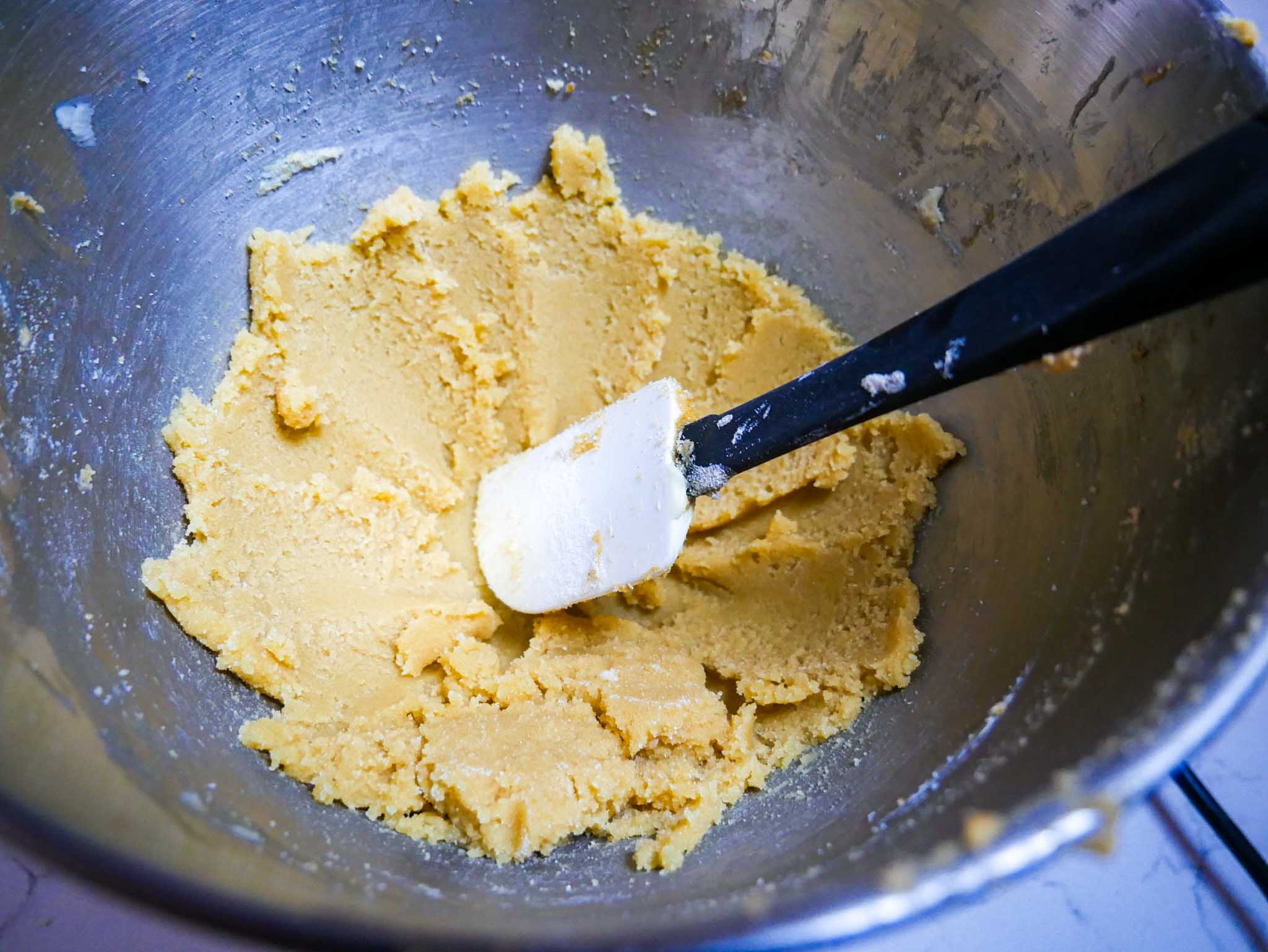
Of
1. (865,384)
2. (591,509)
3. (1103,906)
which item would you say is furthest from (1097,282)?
(1103,906)

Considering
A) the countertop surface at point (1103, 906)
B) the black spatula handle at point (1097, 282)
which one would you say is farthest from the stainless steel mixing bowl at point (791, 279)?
the countertop surface at point (1103, 906)

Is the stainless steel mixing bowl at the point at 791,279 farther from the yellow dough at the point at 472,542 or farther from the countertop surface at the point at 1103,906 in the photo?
the countertop surface at the point at 1103,906

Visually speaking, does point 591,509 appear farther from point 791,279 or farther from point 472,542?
point 791,279

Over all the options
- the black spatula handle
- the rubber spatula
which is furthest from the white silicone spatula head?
the black spatula handle

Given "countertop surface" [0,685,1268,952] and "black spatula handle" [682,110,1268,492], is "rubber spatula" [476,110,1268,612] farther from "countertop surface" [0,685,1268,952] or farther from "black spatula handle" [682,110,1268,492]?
"countertop surface" [0,685,1268,952]

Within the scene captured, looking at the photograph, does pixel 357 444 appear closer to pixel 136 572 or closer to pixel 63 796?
pixel 136 572

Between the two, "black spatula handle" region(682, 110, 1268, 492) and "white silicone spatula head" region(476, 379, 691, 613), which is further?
"white silicone spatula head" region(476, 379, 691, 613)
